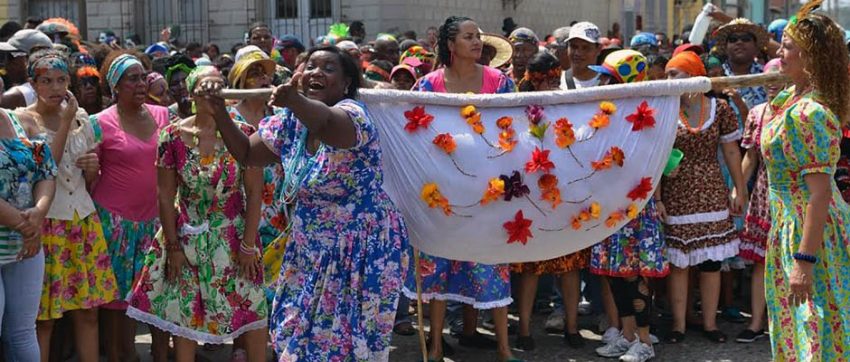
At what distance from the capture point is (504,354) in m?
6.38

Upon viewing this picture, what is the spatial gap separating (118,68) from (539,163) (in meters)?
2.65

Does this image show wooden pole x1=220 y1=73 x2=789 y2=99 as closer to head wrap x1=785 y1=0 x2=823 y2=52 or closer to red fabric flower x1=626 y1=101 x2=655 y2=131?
head wrap x1=785 y1=0 x2=823 y2=52

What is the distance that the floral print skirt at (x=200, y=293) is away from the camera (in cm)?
545

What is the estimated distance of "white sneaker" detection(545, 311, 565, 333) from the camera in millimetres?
7133

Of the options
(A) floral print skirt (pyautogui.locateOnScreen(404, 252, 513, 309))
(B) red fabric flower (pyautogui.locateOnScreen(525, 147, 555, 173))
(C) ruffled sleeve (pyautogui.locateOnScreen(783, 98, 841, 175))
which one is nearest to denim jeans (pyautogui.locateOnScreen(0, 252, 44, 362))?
(A) floral print skirt (pyautogui.locateOnScreen(404, 252, 513, 309))

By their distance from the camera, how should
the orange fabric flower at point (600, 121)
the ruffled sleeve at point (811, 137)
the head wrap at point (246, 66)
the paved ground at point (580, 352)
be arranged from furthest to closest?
the paved ground at point (580, 352), the head wrap at point (246, 66), the orange fabric flower at point (600, 121), the ruffled sleeve at point (811, 137)

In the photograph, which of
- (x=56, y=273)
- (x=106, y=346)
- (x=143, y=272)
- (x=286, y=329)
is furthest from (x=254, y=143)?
(x=106, y=346)

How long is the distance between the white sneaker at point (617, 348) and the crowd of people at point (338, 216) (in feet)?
0.13

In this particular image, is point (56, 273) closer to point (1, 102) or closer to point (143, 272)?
point (143, 272)

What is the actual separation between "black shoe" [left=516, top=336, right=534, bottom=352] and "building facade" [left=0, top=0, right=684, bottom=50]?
1309cm

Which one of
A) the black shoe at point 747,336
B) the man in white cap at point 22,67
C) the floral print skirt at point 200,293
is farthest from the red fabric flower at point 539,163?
the man in white cap at point 22,67

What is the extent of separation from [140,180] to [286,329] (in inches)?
75.6

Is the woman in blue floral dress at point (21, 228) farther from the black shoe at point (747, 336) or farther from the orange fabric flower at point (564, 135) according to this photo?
the black shoe at point (747, 336)

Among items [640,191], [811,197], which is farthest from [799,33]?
[640,191]
